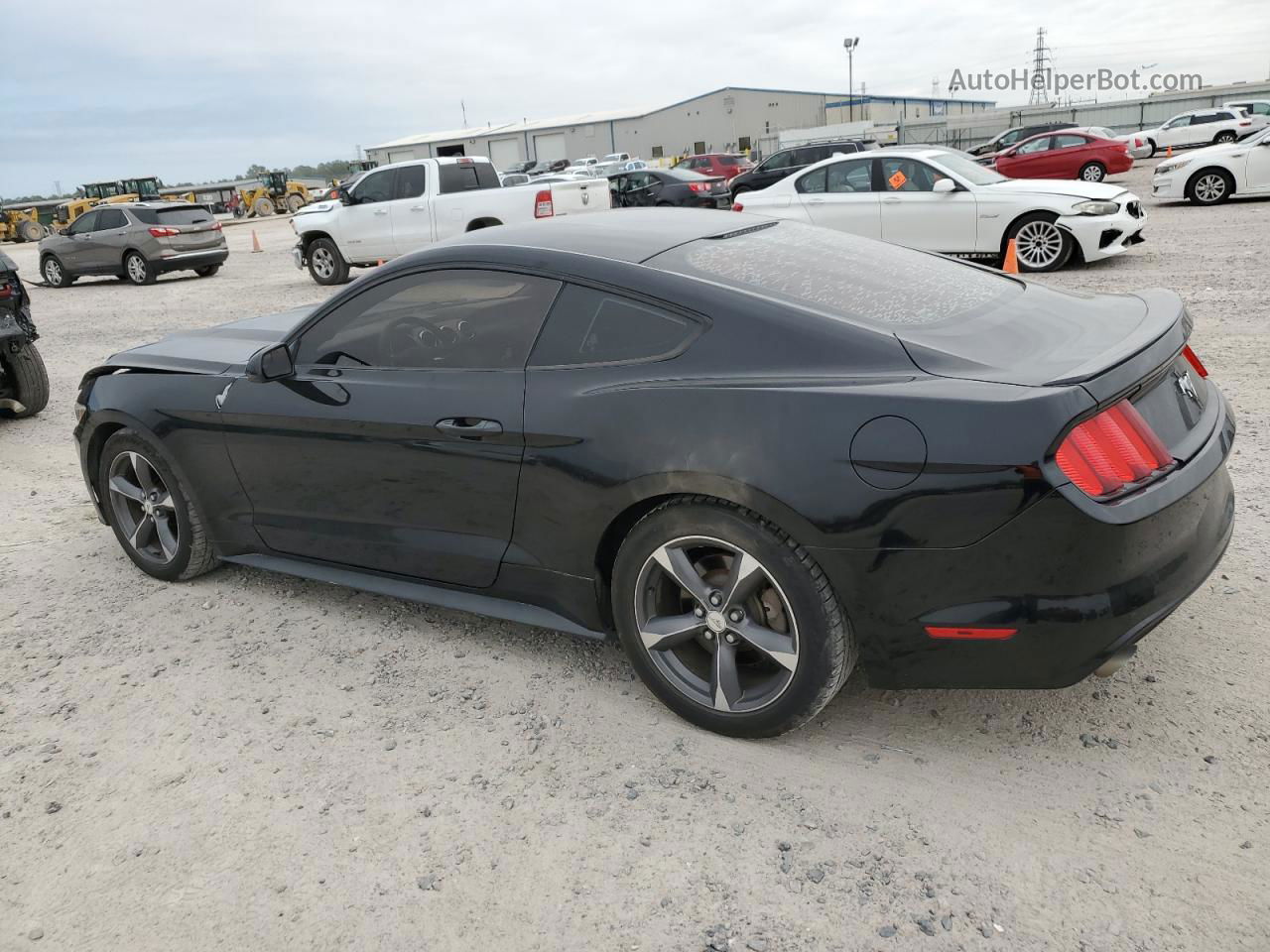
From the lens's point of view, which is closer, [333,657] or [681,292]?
[681,292]

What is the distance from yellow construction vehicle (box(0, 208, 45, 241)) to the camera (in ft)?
130

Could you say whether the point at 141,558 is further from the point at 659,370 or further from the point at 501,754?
the point at 659,370

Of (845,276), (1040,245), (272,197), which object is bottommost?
(1040,245)

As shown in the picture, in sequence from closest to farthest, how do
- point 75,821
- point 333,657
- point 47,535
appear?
point 75,821 → point 333,657 → point 47,535

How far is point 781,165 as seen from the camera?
79.8ft

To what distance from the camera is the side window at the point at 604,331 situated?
116 inches

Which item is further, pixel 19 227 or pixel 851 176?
pixel 19 227

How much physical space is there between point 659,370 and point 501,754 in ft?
4.19

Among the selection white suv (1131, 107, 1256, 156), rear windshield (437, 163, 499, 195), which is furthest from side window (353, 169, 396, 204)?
white suv (1131, 107, 1256, 156)

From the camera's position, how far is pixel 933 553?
2514 millimetres

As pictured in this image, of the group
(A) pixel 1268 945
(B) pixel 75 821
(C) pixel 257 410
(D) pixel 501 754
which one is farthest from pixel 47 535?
(A) pixel 1268 945

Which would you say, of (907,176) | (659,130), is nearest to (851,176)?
(907,176)

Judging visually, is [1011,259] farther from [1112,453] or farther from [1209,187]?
[1112,453]

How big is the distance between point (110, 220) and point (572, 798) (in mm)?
20208
